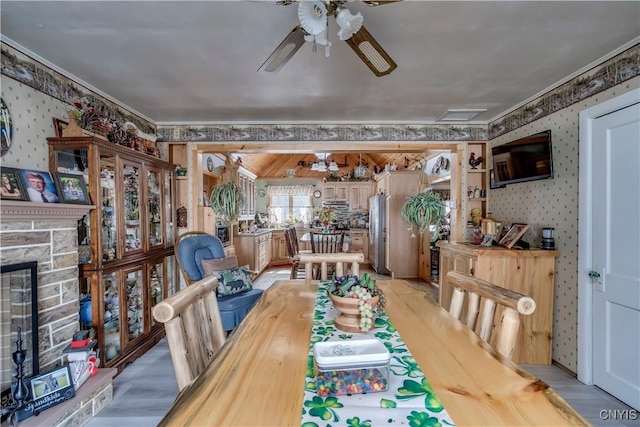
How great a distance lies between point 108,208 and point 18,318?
104cm

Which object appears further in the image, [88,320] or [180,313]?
[88,320]

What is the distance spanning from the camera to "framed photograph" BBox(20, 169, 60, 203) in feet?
6.61

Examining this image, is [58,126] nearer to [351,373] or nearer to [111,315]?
[111,315]

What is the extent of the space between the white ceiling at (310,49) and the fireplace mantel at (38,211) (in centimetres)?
109

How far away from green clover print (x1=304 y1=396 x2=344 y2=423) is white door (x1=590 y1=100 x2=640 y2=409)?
243cm

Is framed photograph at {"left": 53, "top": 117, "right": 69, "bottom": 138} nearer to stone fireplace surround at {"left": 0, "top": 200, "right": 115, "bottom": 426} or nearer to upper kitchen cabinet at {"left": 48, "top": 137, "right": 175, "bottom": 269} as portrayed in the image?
upper kitchen cabinet at {"left": 48, "top": 137, "right": 175, "bottom": 269}

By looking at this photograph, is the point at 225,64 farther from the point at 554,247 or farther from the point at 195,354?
the point at 554,247

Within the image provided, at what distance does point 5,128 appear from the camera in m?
2.03

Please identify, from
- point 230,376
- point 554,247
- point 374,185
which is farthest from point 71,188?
point 374,185

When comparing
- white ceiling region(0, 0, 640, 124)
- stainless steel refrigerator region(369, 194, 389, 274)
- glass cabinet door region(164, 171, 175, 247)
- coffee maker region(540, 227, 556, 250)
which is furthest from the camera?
stainless steel refrigerator region(369, 194, 389, 274)

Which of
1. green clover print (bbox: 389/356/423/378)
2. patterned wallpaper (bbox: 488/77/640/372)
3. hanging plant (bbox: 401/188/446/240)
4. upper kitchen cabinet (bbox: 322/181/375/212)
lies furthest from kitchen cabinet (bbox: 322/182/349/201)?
green clover print (bbox: 389/356/423/378)

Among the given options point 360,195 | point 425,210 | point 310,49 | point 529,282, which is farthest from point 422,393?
point 360,195

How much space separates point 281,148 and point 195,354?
10.1 feet

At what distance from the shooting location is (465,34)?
6.46 ft
